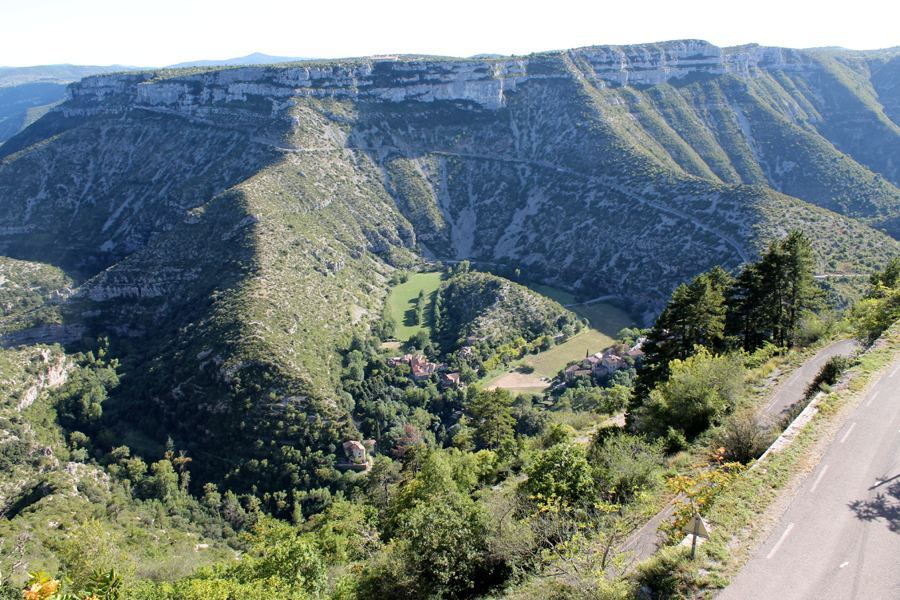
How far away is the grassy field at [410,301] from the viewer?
105 m

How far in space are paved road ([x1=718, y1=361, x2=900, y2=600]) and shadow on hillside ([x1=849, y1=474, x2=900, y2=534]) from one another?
0.09ft

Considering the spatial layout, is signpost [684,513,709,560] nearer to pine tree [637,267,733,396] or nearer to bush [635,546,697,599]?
bush [635,546,697,599]

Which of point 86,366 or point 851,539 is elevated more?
point 851,539

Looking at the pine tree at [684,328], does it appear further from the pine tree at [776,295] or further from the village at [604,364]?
the village at [604,364]

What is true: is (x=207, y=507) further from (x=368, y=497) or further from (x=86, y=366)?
(x=86, y=366)

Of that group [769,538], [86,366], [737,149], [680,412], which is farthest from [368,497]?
[737,149]

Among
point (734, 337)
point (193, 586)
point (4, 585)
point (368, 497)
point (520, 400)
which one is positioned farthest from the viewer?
point (520, 400)

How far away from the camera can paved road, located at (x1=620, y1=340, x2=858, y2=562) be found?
19656 millimetres

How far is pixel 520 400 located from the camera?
79250 millimetres

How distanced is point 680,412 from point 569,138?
135998mm

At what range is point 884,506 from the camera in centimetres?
1883

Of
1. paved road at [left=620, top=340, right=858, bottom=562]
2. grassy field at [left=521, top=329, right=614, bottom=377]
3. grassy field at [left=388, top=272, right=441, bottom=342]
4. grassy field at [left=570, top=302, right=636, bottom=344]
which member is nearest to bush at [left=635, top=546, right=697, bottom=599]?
paved road at [left=620, top=340, right=858, bottom=562]

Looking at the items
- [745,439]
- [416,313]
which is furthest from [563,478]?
[416,313]

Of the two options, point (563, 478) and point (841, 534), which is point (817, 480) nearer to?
point (841, 534)
